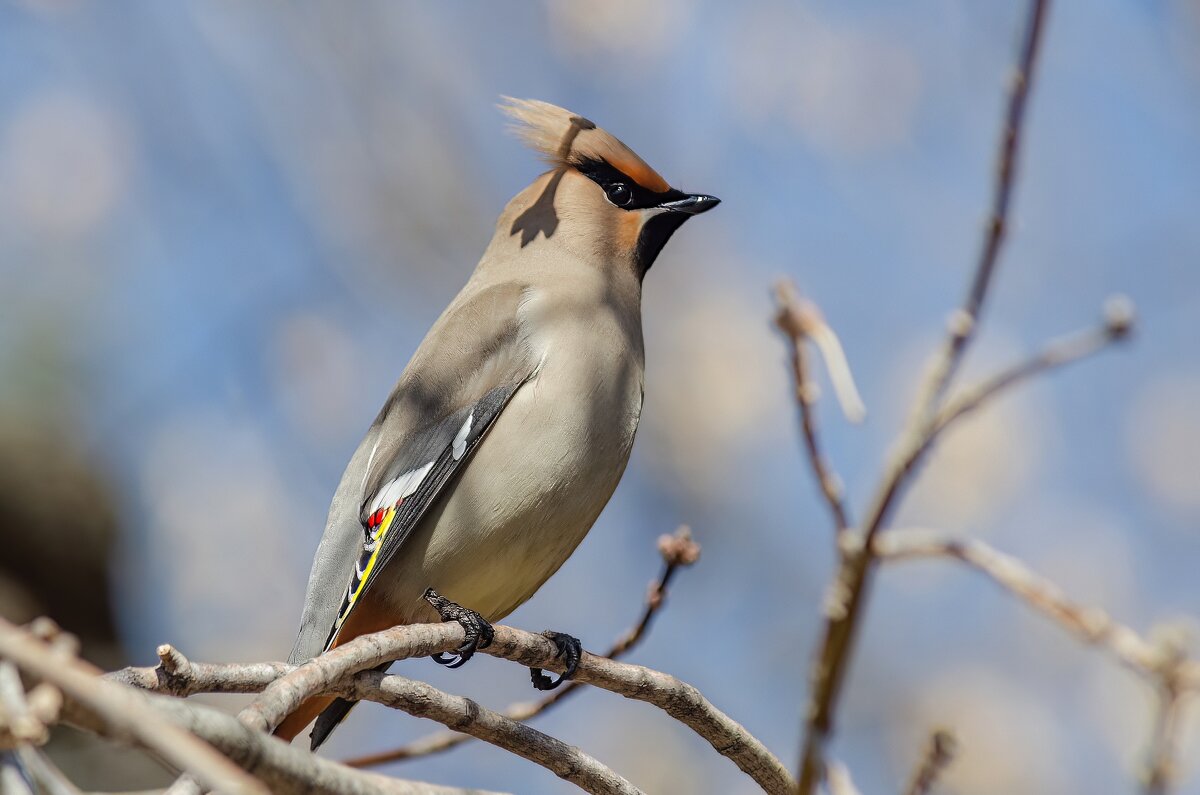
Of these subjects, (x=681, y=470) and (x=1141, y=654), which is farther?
(x=681, y=470)

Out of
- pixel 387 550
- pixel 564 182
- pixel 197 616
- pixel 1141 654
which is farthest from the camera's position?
pixel 197 616

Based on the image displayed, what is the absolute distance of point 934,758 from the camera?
4.92 feet

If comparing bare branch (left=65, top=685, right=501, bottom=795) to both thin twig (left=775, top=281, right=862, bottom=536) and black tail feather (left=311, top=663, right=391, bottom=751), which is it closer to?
thin twig (left=775, top=281, right=862, bottom=536)

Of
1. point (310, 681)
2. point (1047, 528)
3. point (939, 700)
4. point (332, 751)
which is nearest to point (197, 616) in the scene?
point (332, 751)

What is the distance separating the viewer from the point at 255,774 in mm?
1587

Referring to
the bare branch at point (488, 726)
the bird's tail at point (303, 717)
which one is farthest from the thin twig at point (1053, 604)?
the bird's tail at point (303, 717)

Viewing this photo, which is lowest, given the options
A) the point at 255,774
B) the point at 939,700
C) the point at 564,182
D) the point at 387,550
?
the point at 255,774

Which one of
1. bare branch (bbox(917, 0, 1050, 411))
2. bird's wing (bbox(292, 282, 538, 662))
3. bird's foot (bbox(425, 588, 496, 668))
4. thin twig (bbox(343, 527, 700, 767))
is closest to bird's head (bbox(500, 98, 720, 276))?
bird's wing (bbox(292, 282, 538, 662))

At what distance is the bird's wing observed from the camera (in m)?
3.42

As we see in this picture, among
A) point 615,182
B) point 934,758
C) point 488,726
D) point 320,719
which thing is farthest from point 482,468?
point 934,758

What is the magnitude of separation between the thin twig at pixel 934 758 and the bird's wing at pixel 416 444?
201 centimetres

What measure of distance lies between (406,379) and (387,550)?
2.00 feet

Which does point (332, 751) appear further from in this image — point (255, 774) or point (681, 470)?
point (255, 774)

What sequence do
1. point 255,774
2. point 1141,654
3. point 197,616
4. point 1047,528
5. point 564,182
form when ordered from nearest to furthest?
point 1141,654
point 255,774
point 564,182
point 197,616
point 1047,528
